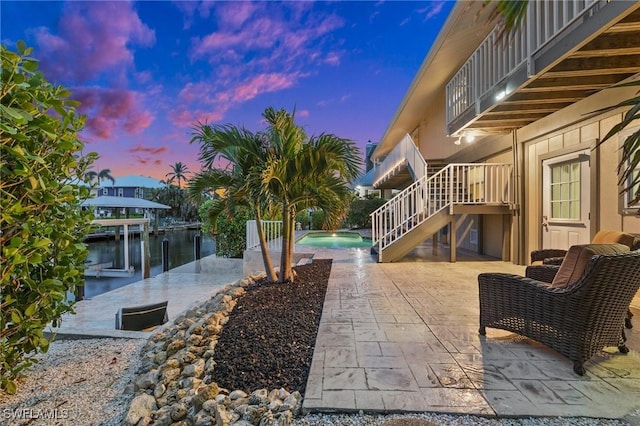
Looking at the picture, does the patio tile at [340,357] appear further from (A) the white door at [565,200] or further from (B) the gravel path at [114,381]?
(A) the white door at [565,200]

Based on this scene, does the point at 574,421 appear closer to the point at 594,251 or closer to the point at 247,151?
the point at 594,251

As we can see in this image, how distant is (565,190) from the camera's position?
18.2 feet

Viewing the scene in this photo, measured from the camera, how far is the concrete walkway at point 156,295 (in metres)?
4.43

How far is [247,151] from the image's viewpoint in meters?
4.66

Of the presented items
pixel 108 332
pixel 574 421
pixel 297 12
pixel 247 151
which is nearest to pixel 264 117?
pixel 247 151

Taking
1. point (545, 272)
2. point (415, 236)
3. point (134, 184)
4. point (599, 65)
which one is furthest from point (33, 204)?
point (134, 184)

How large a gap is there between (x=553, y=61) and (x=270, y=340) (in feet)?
15.4

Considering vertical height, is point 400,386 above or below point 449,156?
below

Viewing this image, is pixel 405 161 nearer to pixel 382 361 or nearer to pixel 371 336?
pixel 371 336

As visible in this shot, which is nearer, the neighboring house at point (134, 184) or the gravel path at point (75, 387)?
the gravel path at point (75, 387)

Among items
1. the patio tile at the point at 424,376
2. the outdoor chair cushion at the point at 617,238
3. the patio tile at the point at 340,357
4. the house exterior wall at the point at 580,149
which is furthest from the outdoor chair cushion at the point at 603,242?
the patio tile at the point at 340,357

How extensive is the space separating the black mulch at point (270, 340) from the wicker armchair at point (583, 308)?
192 cm

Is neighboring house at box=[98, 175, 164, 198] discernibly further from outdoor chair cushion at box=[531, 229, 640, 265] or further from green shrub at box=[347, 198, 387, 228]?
outdoor chair cushion at box=[531, 229, 640, 265]

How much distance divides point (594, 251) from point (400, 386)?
183 cm
